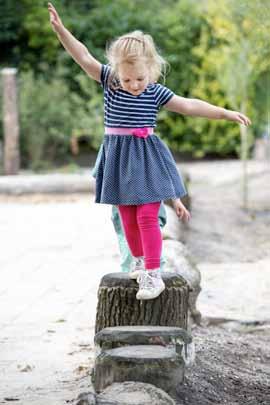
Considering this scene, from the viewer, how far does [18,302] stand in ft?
22.9

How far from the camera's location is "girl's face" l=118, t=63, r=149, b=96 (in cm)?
477

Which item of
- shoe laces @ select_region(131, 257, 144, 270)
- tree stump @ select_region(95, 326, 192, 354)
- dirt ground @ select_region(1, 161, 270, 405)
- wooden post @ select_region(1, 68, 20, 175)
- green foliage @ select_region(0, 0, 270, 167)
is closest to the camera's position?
tree stump @ select_region(95, 326, 192, 354)

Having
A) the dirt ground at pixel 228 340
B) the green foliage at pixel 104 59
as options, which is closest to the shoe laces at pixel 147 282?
the dirt ground at pixel 228 340

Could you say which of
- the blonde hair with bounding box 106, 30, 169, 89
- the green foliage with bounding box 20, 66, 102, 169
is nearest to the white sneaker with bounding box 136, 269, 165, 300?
the blonde hair with bounding box 106, 30, 169, 89

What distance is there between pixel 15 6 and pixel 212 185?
5.99 m

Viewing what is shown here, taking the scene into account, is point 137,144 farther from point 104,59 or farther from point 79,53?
point 104,59

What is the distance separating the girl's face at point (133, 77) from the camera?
4773 mm

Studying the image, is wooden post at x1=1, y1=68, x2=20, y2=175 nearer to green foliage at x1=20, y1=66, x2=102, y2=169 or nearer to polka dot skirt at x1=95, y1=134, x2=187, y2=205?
green foliage at x1=20, y1=66, x2=102, y2=169

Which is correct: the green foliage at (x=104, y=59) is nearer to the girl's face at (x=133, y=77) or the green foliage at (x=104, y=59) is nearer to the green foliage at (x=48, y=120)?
the green foliage at (x=48, y=120)

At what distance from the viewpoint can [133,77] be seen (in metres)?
4.80

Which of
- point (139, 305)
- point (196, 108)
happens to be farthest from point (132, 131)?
point (139, 305)

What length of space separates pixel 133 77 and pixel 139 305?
40.7 inches

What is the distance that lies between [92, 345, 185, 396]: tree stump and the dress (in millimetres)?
702

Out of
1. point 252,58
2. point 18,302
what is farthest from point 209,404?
point 252,58
